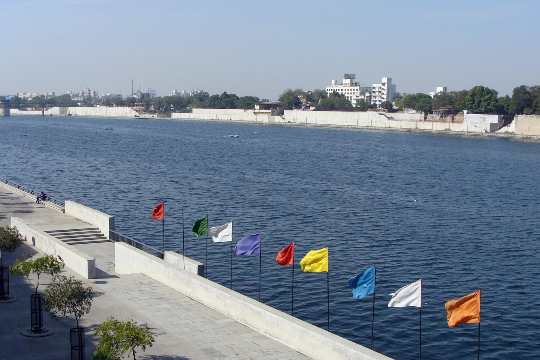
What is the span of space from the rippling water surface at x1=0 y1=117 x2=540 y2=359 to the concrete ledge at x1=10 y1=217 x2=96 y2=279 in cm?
748

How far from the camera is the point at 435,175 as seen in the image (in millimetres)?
82062

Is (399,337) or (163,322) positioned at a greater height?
(163,322)

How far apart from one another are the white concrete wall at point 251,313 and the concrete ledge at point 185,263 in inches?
27.2

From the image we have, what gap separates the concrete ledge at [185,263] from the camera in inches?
949

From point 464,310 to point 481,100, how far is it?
554 feet

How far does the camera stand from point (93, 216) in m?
34.7

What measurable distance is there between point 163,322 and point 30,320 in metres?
3.70

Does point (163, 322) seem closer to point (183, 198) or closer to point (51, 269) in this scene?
point (51, 269)

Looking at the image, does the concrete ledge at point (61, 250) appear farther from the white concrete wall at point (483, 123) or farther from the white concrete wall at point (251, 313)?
the white concrete wall at point (483, 123)

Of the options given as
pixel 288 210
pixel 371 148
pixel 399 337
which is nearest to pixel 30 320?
pixel 399 337

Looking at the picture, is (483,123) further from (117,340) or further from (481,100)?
(117,340)

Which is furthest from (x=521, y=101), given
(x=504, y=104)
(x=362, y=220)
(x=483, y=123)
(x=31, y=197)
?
(x=31, y=197)

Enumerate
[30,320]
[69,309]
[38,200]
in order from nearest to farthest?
[69,309]
[30,320]
[38,200]

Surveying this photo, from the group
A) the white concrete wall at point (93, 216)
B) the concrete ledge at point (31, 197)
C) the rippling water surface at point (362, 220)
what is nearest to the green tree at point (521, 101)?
the rippling water surface at point (362, 220)
